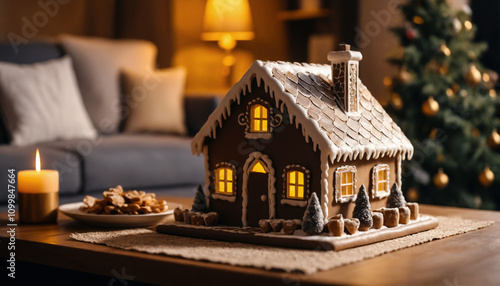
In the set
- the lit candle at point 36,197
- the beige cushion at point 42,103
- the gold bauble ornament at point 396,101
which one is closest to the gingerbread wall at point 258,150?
the lit candle at point 36,197

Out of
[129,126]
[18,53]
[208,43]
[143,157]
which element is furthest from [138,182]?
[208,43]

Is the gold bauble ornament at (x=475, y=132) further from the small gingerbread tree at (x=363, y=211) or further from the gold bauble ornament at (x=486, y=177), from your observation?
the small gingerbread tree at (x=363, y=211)

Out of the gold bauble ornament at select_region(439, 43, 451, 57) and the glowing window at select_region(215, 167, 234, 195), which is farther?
the gold bauble ornament at select_region(439, 43, 451, 57)

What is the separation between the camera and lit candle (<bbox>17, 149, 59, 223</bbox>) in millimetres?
1619

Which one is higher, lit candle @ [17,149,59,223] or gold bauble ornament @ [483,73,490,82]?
gold bauble ornament @ [483,73,490,82]

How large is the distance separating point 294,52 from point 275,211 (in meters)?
4.08

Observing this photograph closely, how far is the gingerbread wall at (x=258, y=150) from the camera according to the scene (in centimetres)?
135

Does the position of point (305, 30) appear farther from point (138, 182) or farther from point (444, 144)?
point (138, 182)

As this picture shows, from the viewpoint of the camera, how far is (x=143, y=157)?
3.00 metres

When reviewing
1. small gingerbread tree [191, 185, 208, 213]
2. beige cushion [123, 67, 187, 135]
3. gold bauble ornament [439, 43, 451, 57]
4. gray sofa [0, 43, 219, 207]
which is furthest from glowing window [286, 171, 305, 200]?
gold bauble ornament [439, 43, 451, 57]

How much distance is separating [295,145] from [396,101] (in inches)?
90.3

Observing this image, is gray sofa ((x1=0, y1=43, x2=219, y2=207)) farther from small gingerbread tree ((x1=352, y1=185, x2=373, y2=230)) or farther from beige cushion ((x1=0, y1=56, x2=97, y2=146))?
small gingerbread tree ((x1=352, y1=185, x2=373, y2=230))

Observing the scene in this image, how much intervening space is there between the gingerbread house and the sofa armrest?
200 cm

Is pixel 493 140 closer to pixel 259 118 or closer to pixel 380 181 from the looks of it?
pixel 380 181
